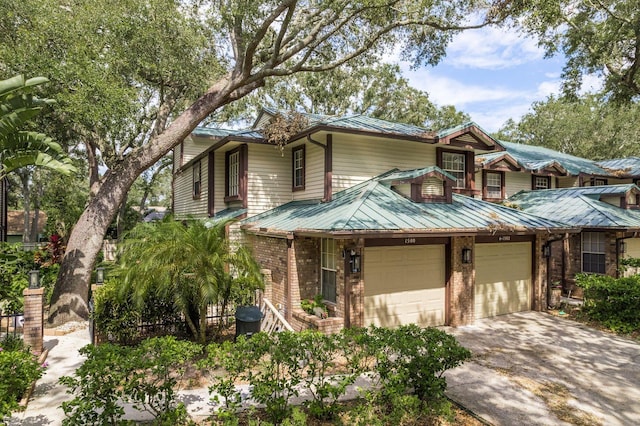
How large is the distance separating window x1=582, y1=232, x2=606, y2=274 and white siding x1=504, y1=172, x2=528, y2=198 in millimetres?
5404

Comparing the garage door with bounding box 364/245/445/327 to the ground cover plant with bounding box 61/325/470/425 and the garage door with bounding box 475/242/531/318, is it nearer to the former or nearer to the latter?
the garage door with bounding box 475/242/531/318

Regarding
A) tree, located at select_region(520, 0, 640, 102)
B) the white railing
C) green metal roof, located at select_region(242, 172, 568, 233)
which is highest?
tree, located at select_region(520, 0, 640, 102)

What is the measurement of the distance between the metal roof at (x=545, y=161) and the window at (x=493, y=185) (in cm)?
154

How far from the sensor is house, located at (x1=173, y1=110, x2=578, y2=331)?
9539 millimetres

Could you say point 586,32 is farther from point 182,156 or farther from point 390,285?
point 182,156

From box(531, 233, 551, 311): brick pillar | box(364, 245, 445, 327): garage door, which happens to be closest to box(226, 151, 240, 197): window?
box(364, 245, 445, 327): garage door

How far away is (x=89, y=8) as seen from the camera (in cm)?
1367

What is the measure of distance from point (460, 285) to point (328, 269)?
3.89 m

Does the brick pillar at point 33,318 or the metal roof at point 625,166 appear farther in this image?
the metal roof at point 625,166

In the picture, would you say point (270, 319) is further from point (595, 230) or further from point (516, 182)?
point (516, 182)

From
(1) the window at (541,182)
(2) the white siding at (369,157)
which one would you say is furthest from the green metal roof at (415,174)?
(1) the window at (541,182)

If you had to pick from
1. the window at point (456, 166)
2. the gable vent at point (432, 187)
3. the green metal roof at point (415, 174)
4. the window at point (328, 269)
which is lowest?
the window at point (328, 269)

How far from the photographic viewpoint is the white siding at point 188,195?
16252 millimetres

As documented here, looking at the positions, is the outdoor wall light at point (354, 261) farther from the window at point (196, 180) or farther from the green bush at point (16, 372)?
the window at point (196, 180)
